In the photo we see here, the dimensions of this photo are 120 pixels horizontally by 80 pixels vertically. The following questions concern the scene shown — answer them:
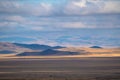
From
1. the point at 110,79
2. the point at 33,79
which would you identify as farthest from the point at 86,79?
the point at 33,79

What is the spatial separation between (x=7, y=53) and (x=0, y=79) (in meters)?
152

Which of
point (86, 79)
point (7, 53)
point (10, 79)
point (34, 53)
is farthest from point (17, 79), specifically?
point (7, 53)

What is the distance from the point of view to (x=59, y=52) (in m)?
179

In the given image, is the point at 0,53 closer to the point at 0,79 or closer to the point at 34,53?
the point at 34,53

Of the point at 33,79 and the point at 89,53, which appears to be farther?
the point at 89,53

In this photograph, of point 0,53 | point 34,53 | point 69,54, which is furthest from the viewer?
point 0,53

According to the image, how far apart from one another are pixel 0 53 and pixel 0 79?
153 meters

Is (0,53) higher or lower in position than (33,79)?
higher

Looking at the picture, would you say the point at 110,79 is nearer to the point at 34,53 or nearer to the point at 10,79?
the point at 10,79

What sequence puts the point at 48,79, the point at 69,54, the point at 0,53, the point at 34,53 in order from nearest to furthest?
the point at 48,79, the point at 69,54, the point at 34,53, the point at 0,53

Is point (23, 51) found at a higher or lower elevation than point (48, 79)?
higher

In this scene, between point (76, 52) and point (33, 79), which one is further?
point (76, 52)

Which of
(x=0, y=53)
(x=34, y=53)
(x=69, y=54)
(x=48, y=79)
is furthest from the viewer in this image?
(x=0, y=53)

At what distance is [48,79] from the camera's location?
43.0 meters
